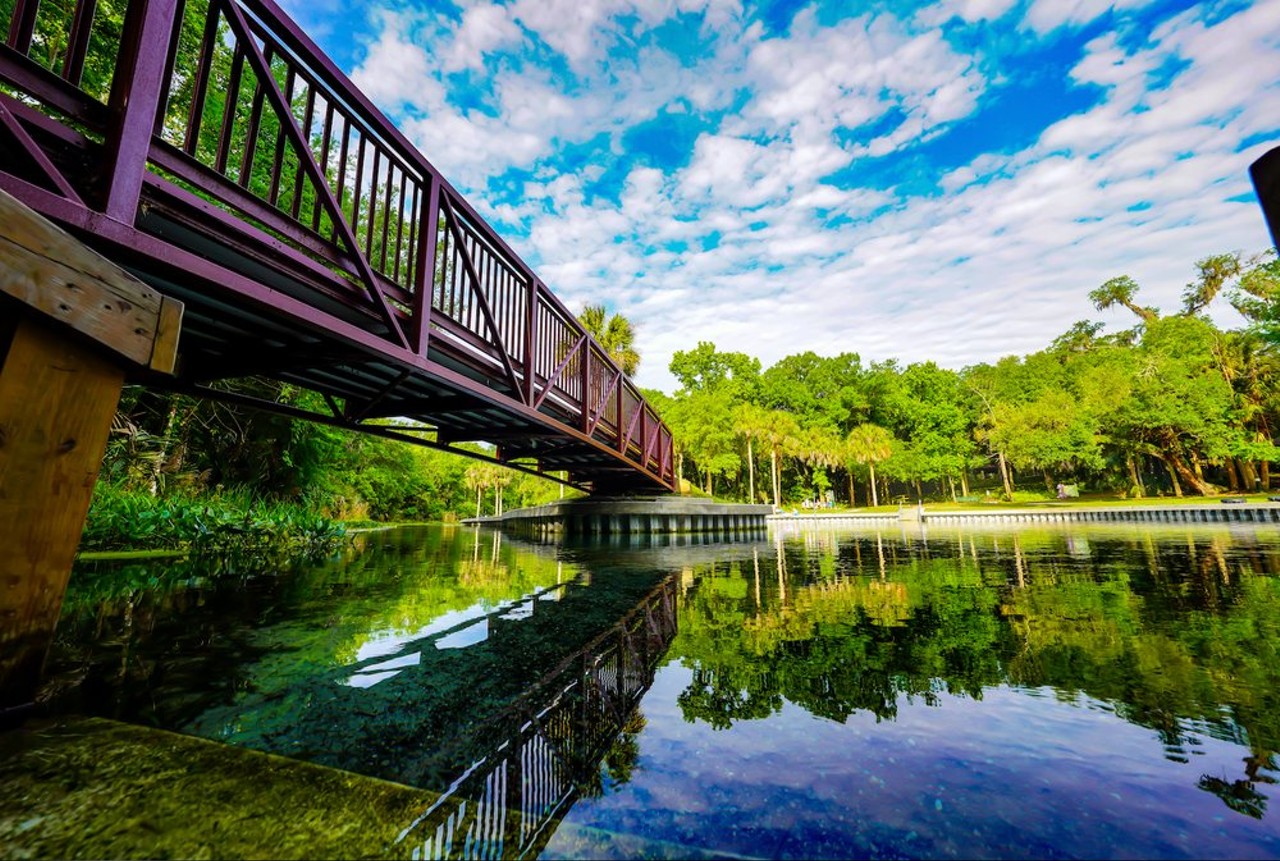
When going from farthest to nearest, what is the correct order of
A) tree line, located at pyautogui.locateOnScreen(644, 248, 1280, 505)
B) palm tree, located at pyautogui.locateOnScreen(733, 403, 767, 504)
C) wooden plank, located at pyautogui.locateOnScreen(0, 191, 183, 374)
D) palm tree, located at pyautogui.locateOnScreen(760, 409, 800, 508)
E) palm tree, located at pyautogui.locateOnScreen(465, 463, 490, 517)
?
palm tree, located at pyautogui.locateOnScreen(465, 463, 490, 517), palm tree, located at pyautogui.locateOnScreen(760, 409, 800, 508), palm tree, located at pyautogui.locateOnScreen(733, 403, 767, 504), tree line, located at pyautogui.locateOnScreen(644, 248, 1280, 505), wooden plank, located at pyautogui.locateOnScreen(0, 191, 183, 374)

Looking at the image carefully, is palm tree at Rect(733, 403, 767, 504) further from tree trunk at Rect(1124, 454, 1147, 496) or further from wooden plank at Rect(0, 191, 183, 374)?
wooden plank at Rect(0, 191, 183, 374)

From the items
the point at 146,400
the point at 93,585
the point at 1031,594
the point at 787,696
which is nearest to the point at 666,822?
the point at 787,696

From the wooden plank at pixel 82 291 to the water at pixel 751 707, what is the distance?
5.20ft

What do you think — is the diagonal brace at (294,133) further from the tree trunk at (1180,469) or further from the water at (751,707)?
the tree trunk at (1180,469)

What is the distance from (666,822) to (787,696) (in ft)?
3.70

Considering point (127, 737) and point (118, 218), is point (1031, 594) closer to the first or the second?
point (127, 737)

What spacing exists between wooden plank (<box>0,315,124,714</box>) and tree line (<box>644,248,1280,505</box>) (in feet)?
87.1

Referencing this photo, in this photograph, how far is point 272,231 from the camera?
332 centimetres

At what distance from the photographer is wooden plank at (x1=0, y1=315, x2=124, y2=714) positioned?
1825 mm

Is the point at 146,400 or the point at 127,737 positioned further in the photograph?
the point at 146,400

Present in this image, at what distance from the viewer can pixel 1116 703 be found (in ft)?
7.01

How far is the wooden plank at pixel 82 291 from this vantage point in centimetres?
177

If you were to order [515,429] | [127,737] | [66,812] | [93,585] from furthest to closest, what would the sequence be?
[515,429], [93,585], [127,737], [66,812]

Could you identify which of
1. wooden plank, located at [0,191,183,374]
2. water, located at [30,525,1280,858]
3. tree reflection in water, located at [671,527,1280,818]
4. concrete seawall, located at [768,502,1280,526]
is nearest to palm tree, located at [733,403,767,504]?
concrete seawall, located at [768,502,1280,526]
